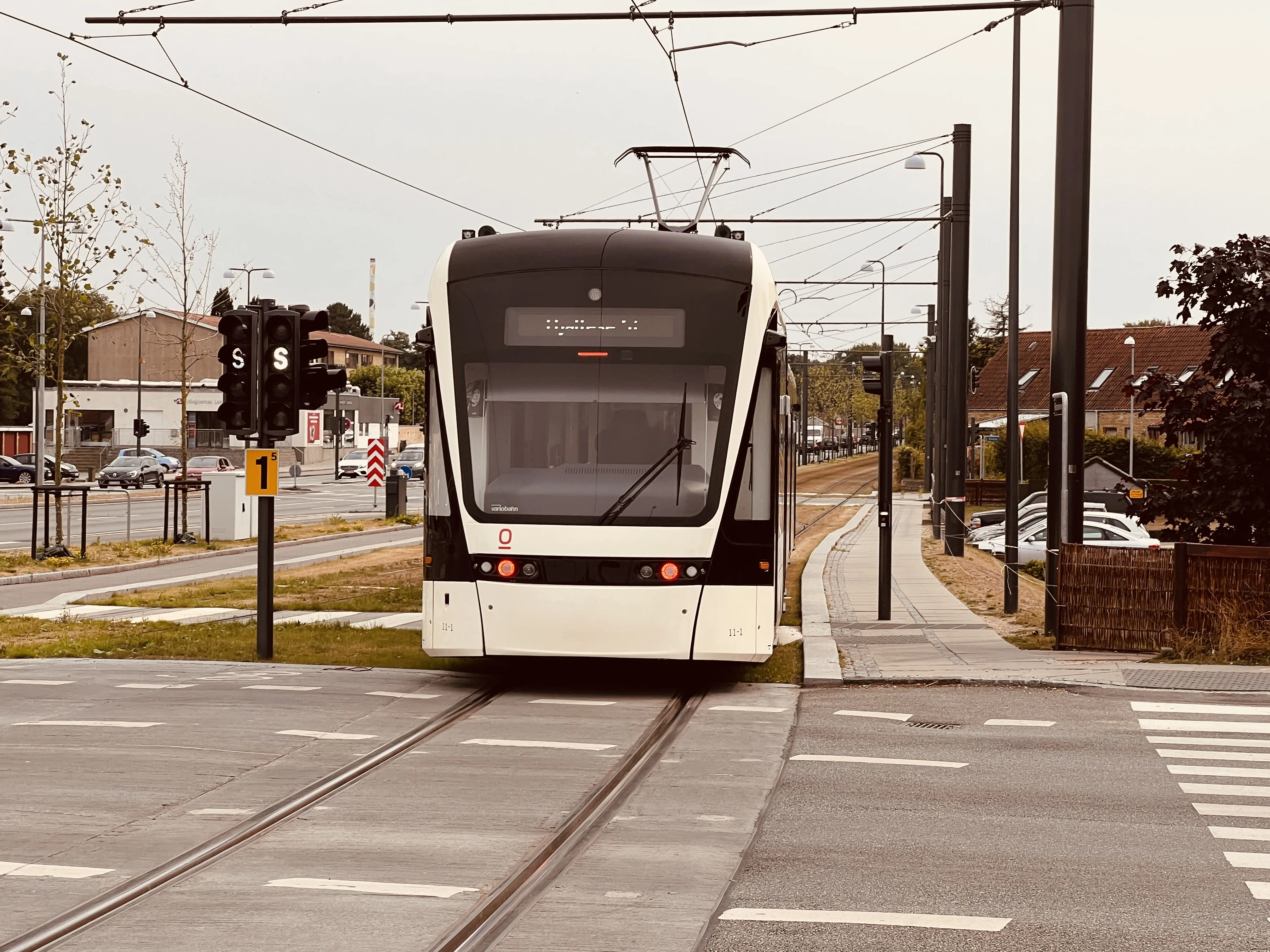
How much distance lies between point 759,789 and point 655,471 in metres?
3.69

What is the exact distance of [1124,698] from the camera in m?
12.5

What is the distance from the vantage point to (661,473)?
38.9 feet

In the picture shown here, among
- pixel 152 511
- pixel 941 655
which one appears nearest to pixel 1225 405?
pixel 941 655

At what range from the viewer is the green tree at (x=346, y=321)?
170750mm

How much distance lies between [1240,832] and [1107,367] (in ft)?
266

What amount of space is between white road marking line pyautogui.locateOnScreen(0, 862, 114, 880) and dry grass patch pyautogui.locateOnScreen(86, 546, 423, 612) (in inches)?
436

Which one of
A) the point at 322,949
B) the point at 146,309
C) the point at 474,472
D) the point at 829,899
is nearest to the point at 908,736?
the point at 474,472

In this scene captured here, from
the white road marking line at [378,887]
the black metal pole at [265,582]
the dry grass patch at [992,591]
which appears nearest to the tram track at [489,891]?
the white road marking line at [378,887]

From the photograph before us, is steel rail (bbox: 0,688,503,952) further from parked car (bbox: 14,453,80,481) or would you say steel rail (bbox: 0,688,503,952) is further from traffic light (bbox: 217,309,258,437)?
parked car (bbox: 14,453,80,481)

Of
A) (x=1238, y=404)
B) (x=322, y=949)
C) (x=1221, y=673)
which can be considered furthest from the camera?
(x=1238, y=404)

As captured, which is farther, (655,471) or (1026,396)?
(1026,396)

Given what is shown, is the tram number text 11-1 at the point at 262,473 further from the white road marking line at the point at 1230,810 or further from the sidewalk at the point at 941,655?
the white road marking line at the point at 1230,810

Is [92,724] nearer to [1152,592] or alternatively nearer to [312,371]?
[312,371]

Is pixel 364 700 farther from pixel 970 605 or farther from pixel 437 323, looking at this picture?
pixel 970 605
